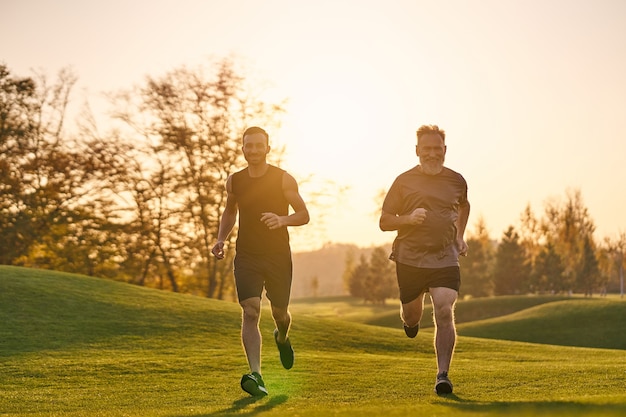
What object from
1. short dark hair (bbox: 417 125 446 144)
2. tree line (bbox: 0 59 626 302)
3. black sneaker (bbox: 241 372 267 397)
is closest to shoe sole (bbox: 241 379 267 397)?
black sneaker (bbox: 241 372 267 397)

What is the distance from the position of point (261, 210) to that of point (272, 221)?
1.21 ft

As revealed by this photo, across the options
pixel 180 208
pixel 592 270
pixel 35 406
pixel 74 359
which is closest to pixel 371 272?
pixel 592 270

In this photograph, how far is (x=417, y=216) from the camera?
8625 millimetres

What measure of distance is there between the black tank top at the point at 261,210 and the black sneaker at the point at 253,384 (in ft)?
4.47

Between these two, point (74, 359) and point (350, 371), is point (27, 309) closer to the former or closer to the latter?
point (74, 359)

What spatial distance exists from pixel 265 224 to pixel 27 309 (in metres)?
15.9

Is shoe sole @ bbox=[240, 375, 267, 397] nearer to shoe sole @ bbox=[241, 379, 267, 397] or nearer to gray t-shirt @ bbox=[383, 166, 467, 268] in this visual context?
shoe sole @ bbox=[241, 379, 267, 397]

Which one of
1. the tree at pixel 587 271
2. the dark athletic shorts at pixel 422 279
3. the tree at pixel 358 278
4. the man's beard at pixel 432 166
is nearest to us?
the dark athletic shorts at pixel 422 279

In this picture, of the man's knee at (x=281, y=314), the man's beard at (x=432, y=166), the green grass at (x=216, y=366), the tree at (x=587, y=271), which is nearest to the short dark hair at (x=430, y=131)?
the man's beard at (x=432, y=166)

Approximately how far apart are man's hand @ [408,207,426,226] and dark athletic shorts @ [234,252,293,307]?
147cm

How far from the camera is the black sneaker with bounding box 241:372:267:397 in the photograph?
8570mm

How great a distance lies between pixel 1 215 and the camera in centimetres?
4666

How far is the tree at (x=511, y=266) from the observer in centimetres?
7856

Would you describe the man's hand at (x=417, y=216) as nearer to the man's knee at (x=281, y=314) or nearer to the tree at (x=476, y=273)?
the man's knee at (x=281, y=314)
